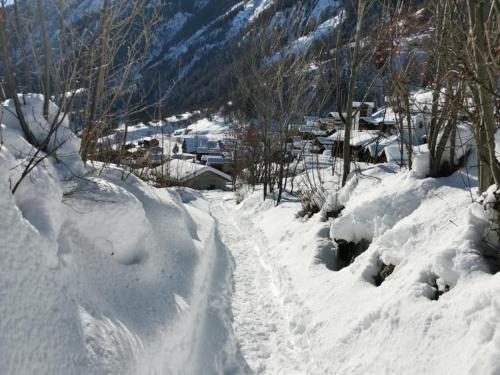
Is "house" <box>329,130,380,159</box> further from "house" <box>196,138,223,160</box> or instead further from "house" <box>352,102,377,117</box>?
"house" <box>196,138,223,160</box>

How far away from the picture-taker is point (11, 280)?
2.95m

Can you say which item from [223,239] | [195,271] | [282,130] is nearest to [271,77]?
[282,130]

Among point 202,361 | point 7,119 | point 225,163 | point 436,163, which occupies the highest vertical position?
point 7,119

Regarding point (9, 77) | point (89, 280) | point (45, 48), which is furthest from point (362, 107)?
point (89, 280)

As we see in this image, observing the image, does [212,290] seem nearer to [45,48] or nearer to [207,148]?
[45,48]

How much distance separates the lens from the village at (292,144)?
866cm

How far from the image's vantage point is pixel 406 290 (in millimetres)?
4371

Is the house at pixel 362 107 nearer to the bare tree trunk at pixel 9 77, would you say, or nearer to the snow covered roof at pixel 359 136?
the snow covered roof at pixel 359 136

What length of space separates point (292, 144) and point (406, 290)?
14.8 meters

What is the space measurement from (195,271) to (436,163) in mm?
4198

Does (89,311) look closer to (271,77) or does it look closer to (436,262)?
(436,262)

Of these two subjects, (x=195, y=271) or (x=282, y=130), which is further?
(x=282, y=130)

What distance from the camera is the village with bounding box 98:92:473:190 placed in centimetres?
866

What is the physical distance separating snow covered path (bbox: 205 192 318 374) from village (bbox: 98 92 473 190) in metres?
3.06
